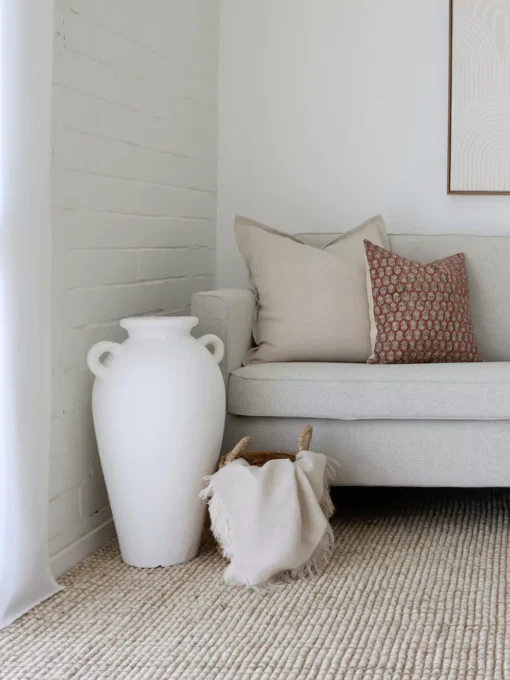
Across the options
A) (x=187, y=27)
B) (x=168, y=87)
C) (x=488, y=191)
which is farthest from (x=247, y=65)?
(x=488, y=191)

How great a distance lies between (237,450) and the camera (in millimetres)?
2551

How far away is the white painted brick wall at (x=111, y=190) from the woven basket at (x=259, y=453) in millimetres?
424

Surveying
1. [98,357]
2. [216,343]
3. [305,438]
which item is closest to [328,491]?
[305,438]

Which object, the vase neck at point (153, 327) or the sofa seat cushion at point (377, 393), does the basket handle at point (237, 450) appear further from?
the vase neck at point (153, 327)

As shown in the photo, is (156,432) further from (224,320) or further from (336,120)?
(336,120)

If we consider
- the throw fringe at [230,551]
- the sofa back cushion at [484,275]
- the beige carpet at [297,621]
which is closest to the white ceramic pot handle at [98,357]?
the throw fringe at [230,551]

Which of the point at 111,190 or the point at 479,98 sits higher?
the point at 479,98

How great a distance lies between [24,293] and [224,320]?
85 centimetres

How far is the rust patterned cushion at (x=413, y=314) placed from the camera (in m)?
2.87

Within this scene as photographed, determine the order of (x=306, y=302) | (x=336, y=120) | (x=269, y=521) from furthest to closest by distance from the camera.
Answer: (x=336, y=120), (x=306, y=302), (x=269, y=521)

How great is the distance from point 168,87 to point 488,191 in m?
1.37

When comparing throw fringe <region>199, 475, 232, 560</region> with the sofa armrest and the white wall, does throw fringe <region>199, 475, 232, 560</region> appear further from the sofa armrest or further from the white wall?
the white wall

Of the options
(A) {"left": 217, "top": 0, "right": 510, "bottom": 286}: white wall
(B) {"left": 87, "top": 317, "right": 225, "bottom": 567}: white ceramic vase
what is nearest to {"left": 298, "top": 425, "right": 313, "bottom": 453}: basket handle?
(B) {"left": 87, "top": 317, "right": 225, "bottom": 567}: white ceramic vase

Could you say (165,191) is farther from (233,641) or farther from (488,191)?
(233,641)
